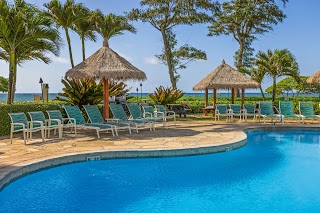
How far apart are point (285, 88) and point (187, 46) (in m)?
26.6

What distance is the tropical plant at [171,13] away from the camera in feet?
79.4

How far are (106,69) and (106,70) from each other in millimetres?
68

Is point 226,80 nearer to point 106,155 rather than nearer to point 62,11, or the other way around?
point 62,11

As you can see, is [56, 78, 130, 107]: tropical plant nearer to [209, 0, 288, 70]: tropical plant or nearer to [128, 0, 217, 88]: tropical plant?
[128, 0, 217, 88]: tropical plant

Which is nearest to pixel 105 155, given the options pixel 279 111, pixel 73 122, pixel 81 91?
pixel 73 122

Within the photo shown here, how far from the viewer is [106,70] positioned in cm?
1134

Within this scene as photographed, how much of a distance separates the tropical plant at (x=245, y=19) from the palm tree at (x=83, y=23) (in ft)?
35.1

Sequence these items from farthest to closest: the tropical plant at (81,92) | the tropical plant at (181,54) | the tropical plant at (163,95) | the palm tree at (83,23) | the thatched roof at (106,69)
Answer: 1. the tropical plant at (181,54)
2. the palm tree at (83,23)
3. the tropical plant at (163,95)
4. the tropical plant at (81,92)
5. the thatched roof at (106,69)

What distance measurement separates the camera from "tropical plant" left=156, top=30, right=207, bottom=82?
27016mm

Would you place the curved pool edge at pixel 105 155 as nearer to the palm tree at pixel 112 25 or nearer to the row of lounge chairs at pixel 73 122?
the row of lounge chairs at pixel 73 122

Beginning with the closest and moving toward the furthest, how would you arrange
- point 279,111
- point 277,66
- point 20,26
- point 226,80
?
1. point 20,26
2. point 279,111
3. point 226,80
4. point 277,66

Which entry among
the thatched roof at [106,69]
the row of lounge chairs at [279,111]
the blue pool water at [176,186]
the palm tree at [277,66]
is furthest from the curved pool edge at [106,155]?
the palm tree at [277,66]

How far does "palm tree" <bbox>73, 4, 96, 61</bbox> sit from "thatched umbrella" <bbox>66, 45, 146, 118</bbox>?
9.06 m

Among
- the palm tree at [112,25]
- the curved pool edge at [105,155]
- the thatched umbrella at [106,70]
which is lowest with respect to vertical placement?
the curved pool edge at [105,155]
